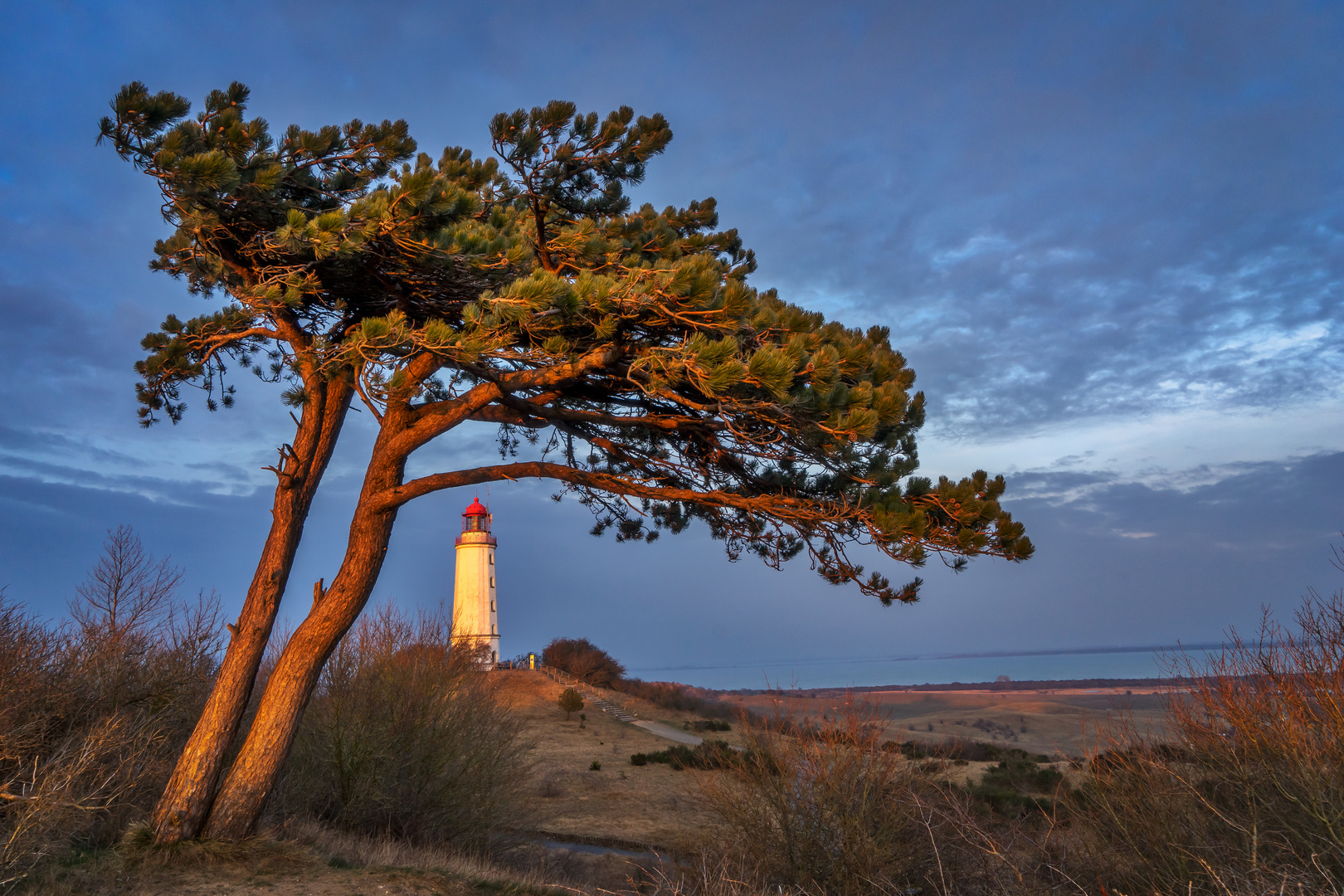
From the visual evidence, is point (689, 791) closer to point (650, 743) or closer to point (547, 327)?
point (547, 327)

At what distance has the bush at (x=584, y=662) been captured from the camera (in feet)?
148

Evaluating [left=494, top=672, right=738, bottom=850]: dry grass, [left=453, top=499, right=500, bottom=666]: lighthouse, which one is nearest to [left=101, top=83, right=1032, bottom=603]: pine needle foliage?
[left=494, top=672, right=738, bottom=850]: dry grass

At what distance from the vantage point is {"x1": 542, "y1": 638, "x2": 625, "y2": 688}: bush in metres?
45.1

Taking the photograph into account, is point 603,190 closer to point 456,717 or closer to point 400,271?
point 400,271

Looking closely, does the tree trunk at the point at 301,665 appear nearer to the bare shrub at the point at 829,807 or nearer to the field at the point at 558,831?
the field at the point at 558,831

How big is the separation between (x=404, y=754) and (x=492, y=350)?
824cm

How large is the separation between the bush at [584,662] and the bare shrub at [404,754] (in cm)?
3199

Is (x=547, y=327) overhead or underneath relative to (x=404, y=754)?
overhead

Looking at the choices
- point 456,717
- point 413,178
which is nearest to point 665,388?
point 413,178

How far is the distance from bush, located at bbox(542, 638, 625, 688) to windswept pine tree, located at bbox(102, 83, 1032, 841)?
38.3 metres

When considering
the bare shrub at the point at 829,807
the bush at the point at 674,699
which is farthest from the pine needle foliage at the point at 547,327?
the bush at the point at 674,699

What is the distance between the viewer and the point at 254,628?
790 cm

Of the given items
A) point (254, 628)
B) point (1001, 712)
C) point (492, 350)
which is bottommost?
point (1001, 712)

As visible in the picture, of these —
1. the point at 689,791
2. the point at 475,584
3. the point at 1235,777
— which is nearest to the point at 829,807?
the point at 689,791
